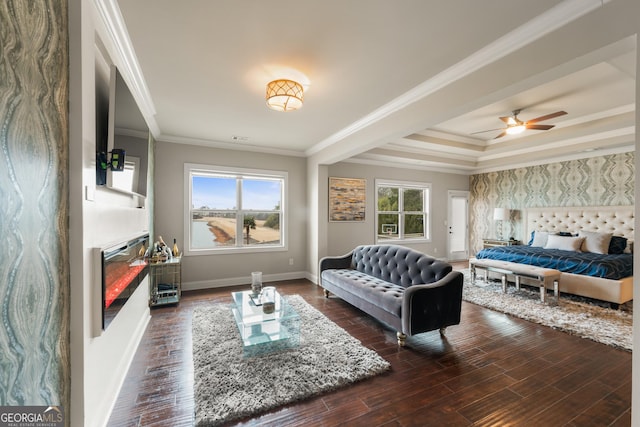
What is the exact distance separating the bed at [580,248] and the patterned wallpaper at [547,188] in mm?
213

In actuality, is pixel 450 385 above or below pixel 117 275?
below

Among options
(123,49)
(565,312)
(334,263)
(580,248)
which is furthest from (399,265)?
(580,248)

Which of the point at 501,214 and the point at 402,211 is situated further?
the point at 402,211

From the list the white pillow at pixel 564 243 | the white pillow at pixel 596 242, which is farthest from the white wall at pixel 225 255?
the white pillow at pixel 596 242

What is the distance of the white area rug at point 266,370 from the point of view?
6.22 feet

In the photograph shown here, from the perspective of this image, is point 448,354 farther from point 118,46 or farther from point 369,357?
point 118,46

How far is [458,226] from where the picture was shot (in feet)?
25.2

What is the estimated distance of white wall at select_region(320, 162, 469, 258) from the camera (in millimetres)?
5844

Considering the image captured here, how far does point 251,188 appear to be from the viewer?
17.5ft

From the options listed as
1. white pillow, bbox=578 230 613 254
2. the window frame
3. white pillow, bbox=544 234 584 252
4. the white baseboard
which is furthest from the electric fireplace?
white pillow, bbox=578 230 613 254

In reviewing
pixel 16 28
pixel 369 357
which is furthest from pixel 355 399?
pixel 16 28

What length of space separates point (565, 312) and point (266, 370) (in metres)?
4.07

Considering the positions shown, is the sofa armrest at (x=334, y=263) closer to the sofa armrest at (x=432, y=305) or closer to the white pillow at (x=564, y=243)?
the sofa armrest at (x=432, y=305)

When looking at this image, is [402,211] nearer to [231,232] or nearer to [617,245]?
[617,245]
